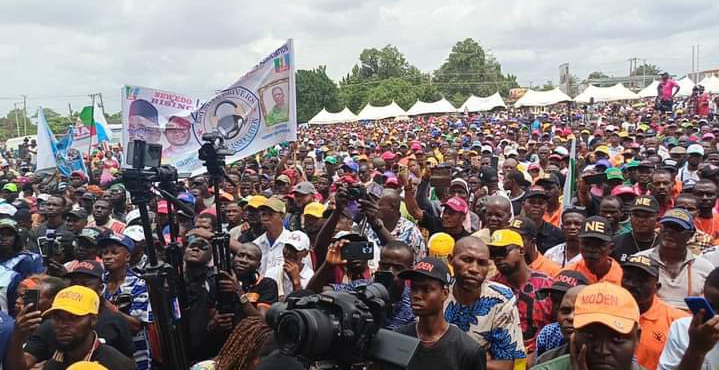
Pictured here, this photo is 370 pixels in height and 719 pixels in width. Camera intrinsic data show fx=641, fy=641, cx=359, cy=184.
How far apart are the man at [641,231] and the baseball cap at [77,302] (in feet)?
13.0

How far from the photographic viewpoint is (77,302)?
3.41 metres

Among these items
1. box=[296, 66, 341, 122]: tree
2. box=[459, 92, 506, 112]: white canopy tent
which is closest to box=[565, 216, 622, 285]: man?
box=[459, 92, 506, 112]: white canopy tent

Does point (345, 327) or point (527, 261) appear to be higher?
point (345, 327)

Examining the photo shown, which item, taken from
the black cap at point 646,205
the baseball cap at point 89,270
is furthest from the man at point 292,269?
the black cap at point 646,205

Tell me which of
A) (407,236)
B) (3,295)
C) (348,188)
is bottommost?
(3,295)

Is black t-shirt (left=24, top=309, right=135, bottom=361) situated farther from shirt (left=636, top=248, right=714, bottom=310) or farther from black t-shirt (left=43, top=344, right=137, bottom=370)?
shirt (left=636, top=248, right=714, bottom=310)

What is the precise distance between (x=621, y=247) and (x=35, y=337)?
14.5 feet

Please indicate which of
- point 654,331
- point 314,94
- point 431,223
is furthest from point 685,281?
point 314,94

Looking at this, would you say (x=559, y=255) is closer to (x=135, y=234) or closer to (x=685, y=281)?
(x=685, y=281)

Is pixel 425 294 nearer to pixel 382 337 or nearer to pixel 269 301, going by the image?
pixel 382 337

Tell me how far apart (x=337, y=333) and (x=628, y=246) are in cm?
410

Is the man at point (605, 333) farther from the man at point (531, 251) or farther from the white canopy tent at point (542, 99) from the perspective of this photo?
the white canopy tent at point (542, 99)

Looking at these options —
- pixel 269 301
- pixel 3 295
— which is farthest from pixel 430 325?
pixel 3 295

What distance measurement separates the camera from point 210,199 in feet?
31.5
